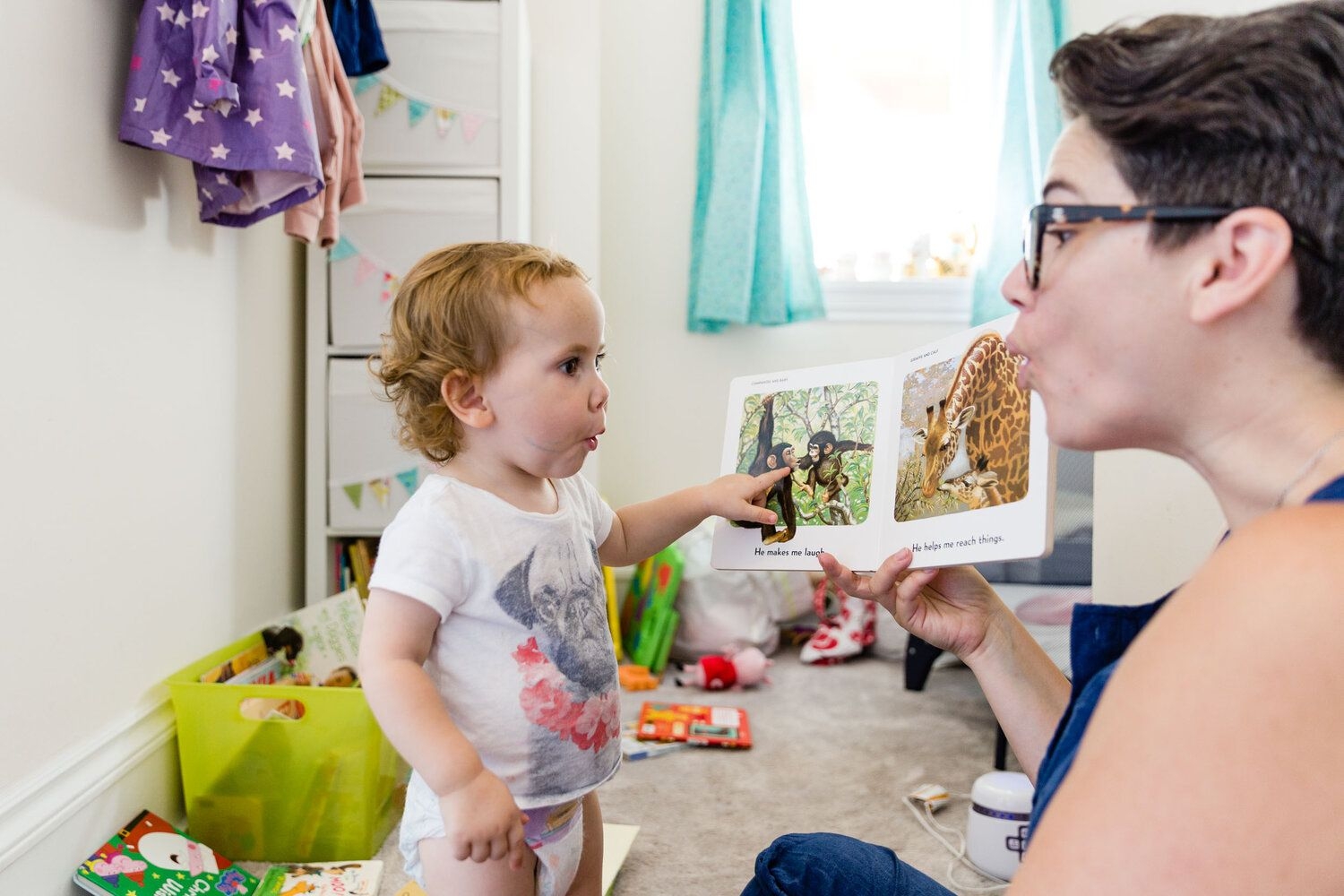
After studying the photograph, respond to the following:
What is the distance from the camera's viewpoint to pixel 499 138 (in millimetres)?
2457

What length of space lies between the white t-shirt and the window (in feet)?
7.63

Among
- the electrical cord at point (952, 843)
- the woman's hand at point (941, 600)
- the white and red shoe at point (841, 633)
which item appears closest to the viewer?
the woman's hand at point (941, 600)

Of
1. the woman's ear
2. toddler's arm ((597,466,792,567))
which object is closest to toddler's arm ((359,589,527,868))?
toddler's arm ((597,466,792,567))

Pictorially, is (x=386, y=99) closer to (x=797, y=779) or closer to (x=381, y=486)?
(x=381, y=486)

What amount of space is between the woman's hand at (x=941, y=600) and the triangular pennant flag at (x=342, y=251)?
1.76 m

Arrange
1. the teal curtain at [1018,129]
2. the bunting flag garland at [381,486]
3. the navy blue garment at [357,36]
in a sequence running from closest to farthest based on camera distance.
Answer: the navy blue garment at [357,36] → the bunting flag garland at [381,486] → the teal curtain at [1018,129]

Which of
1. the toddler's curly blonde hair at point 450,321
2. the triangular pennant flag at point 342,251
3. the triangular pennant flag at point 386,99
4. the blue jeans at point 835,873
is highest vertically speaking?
the triangular pennant flag at point 386,99

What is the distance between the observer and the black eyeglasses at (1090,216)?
59 centimetres

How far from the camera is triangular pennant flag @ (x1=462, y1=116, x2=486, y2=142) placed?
96.7 inches

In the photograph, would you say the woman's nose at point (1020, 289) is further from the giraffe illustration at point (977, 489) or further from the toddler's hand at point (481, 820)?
the toddler's hand at point (481, 820)

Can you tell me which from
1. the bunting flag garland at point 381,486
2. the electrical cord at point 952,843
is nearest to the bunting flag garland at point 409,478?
the bunting flag garland at point 381,486

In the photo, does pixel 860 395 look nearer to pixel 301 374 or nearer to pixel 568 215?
pixel 301 374

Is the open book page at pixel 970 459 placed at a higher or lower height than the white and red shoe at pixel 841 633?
higher

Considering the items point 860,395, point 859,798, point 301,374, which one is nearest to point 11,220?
point 860,395
